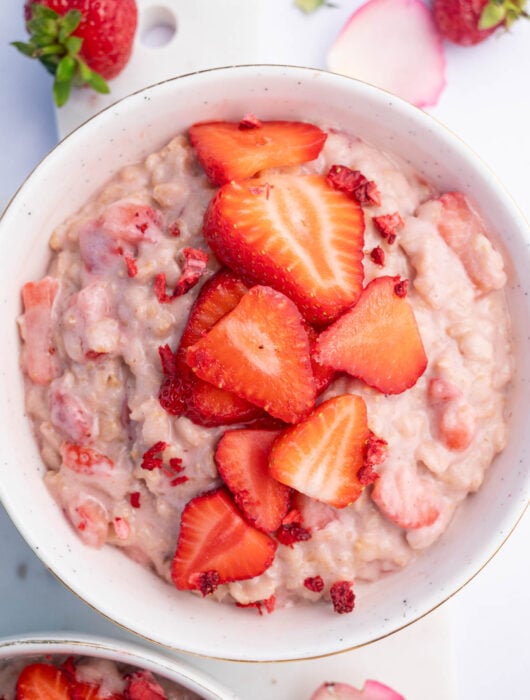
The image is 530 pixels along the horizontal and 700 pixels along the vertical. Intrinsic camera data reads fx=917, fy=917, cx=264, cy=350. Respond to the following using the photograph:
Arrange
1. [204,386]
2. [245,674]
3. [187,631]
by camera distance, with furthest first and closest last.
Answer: [245,674]
[187,631]
[204,386]

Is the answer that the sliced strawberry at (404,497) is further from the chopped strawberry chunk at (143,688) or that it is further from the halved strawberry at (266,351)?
the chopped strawberry chunk at (143,688)

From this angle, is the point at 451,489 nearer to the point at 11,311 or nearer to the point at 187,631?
the point at 187,631

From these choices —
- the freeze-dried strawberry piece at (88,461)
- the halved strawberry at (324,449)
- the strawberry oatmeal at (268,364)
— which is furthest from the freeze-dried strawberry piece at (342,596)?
the freeze-dried strawberry piece at (88,461)

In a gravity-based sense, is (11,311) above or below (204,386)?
below

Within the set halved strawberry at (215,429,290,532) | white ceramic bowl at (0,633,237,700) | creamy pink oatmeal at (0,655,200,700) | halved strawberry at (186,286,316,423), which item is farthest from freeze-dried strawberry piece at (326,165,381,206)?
creamy pink oatmeal at (0,655,200,700)

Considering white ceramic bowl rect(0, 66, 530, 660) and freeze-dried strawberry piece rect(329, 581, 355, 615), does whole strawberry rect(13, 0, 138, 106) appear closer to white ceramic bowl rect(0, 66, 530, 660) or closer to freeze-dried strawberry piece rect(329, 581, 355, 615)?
white ceramic bowl rect(0, 66, 530, 660)

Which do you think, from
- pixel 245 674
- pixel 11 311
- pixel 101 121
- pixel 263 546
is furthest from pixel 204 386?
pixel 245 674
